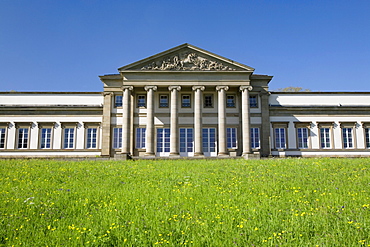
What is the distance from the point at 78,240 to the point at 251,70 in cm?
3260

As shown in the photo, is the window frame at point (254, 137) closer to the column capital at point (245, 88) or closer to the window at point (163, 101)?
the column capital at point (245, 88)

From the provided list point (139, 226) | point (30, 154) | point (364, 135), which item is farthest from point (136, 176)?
point (364, 135)

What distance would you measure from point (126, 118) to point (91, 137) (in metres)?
6.84

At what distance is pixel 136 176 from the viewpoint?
19234 mm

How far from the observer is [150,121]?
3738cm

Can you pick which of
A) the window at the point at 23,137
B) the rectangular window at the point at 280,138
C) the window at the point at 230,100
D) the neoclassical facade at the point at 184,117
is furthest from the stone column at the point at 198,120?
the window at the point at 23,137

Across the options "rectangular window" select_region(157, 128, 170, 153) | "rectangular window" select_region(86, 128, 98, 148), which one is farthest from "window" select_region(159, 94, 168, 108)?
"rectangular window" select_region(86, 128, 98, 148)

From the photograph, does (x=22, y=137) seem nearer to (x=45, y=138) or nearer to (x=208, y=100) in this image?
(x=45, y=138)

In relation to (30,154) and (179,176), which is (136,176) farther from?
(30,154)

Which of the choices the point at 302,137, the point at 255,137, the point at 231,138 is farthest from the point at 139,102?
the point at 302,137

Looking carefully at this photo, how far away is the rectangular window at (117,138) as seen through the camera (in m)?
39.9

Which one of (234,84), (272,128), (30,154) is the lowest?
(30,154)

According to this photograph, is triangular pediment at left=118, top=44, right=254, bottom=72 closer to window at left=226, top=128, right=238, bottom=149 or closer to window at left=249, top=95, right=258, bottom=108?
window at left=249, top=95, right=258, bottom=108

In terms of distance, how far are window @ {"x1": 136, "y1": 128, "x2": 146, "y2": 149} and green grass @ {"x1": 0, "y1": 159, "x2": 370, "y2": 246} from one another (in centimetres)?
2073
